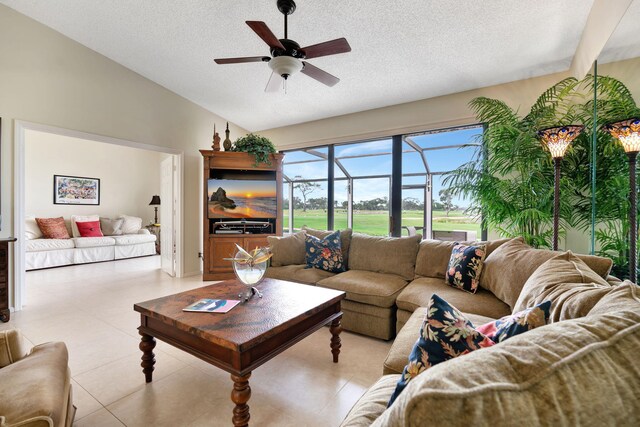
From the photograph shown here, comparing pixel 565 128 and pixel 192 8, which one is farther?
pixel 192 8

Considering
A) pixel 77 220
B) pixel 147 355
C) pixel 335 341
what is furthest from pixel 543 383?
pixel 77 220

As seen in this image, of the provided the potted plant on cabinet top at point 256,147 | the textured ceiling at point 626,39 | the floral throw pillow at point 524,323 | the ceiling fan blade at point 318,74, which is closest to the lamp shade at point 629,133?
the textured ceiling at point 626,39

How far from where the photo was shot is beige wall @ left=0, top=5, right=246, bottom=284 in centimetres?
317

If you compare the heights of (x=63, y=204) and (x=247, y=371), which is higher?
(x=63, y=204)

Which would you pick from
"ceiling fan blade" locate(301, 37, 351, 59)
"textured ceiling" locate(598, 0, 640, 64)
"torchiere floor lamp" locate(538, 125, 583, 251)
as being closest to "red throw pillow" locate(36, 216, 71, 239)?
"ceiling fan blade" locate(301, 37, 351, 59)

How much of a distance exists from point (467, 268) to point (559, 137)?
128 cm

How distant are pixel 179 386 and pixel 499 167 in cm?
351

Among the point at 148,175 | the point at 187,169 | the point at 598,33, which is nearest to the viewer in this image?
the point at 598,33

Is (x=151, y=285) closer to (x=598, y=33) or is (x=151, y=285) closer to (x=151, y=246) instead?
(x=151, y=246)

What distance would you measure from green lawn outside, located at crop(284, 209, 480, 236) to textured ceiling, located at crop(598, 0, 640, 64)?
→ 2.08 m

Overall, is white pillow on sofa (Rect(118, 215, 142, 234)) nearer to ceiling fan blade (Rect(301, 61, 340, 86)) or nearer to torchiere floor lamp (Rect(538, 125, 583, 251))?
ceiling fan blade (Rect(301, 61, 340, 86))

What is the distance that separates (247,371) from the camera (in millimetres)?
1410

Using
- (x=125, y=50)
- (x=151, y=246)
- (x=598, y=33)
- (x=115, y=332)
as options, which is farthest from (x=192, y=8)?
(x=151, y=246)

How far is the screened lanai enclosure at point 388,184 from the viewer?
4.02m
